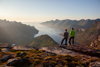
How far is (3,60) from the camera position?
262 inches

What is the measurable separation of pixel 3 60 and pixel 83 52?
33.5ft

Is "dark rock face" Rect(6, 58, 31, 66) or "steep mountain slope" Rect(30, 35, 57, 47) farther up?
"dark rock face" Rect(6, 58, 31, 66)

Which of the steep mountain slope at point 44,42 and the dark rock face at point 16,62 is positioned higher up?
the dark rock face at point 16,62

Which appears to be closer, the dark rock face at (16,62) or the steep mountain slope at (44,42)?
the dark rock face at (16,62)

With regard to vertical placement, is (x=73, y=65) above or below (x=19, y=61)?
below

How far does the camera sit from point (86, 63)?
6.56 metres

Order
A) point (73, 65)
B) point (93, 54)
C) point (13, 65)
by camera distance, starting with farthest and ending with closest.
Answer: point (93, 54) < point (73, 65) < point (13, 65)

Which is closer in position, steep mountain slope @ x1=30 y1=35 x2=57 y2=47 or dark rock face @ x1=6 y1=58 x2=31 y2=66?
dark rock face @ x1=6 y1=58 x2=31 y2=66

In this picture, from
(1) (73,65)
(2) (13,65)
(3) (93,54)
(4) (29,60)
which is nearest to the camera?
(2) (13,65)

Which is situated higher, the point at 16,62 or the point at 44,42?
the point at 16,62

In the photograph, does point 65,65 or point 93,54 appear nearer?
point 65,65

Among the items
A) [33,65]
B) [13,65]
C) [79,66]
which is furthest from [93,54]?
[13,65]

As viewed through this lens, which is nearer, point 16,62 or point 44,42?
point 16,62

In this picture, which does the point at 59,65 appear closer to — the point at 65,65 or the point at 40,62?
the point at 65,65
